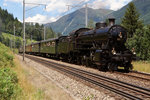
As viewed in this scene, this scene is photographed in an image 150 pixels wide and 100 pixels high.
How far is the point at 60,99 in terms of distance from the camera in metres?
6.98

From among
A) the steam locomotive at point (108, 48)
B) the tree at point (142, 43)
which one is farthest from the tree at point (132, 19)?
the steam locomotive at point (108, 48)

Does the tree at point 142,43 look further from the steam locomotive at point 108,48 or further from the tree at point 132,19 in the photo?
the tree at point 132,19

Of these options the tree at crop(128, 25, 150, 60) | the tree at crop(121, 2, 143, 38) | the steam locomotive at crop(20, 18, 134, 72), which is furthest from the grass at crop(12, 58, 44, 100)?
the tree at crop(121, 2, 143, 38)

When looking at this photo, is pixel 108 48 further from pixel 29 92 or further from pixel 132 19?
pixel 132 19

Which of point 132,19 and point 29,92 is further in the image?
point 132,19

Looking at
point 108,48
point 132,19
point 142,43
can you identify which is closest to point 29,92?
point 108,48

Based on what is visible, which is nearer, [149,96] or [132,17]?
[149,96]

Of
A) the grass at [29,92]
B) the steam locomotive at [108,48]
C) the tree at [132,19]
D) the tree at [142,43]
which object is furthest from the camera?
the tree at [132,19]

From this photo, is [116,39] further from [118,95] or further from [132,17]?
[132,17]

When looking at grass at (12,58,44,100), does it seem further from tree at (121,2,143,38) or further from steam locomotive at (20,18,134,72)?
tree at (121,2,143,38)

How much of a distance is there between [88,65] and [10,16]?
475 feet

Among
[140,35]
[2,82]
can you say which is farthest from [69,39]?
[2,82]

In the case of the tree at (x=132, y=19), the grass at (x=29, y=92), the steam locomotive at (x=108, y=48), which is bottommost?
the grass at (x=29, y=92)

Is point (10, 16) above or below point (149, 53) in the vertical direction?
above
